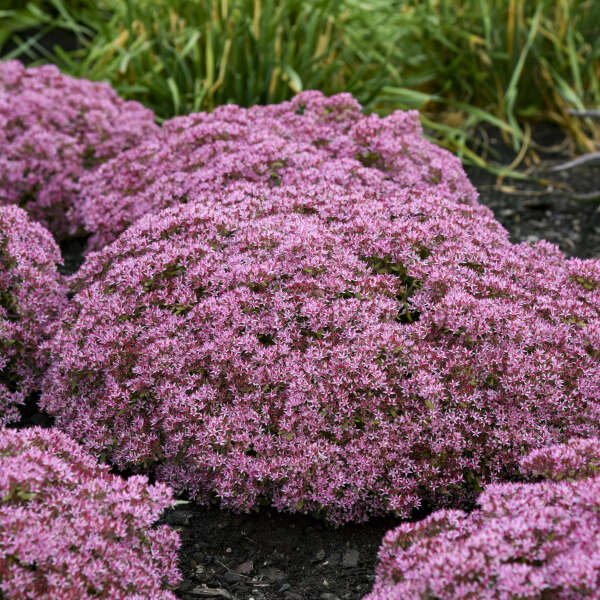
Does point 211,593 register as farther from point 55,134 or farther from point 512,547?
point 55,134

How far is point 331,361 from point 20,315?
1849mm

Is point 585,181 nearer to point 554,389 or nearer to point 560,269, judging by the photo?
point 560,269

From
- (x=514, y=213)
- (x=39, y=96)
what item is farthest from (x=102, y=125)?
(x=514, y=213)

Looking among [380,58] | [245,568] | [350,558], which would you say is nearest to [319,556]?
[350,558]

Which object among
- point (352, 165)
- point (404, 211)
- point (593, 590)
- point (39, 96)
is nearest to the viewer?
point (593, 590)

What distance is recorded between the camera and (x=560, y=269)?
3.84 meters

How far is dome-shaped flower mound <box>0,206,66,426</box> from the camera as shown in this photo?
3783mm

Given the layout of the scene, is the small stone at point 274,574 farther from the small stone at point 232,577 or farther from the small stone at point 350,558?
the small stone at point 350,558

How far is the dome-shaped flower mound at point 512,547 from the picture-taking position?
2.03 m

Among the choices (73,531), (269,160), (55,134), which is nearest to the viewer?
(73,531)

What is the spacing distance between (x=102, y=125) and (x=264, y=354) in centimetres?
333

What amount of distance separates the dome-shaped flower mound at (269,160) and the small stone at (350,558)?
6.48 feet

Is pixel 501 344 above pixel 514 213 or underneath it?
above

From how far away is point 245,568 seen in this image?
3.04 metres
